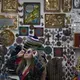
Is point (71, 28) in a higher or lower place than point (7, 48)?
higher

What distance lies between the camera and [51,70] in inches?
97.7

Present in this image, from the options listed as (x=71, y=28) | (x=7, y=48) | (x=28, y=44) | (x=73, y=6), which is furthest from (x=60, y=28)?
(x=28, y=44)

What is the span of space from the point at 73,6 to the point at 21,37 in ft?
2.19

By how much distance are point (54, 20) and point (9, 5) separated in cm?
53

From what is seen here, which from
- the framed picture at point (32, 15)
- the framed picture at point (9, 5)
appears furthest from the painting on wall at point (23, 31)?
the framed picture at point (9, 5)

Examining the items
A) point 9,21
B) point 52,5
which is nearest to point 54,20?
point 52,5

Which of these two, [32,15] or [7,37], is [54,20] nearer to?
[32,15]

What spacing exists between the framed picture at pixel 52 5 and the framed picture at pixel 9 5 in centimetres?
33

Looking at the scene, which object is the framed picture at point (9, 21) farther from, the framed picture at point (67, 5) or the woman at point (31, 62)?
the woman at point (31, 62)

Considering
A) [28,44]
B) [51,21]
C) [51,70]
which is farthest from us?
[51,21]

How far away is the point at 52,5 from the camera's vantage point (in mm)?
2645

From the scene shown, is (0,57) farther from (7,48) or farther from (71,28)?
(71,28)

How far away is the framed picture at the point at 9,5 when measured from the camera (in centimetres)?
265

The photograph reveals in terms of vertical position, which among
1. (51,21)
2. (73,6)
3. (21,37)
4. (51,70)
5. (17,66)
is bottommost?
(51,70)
